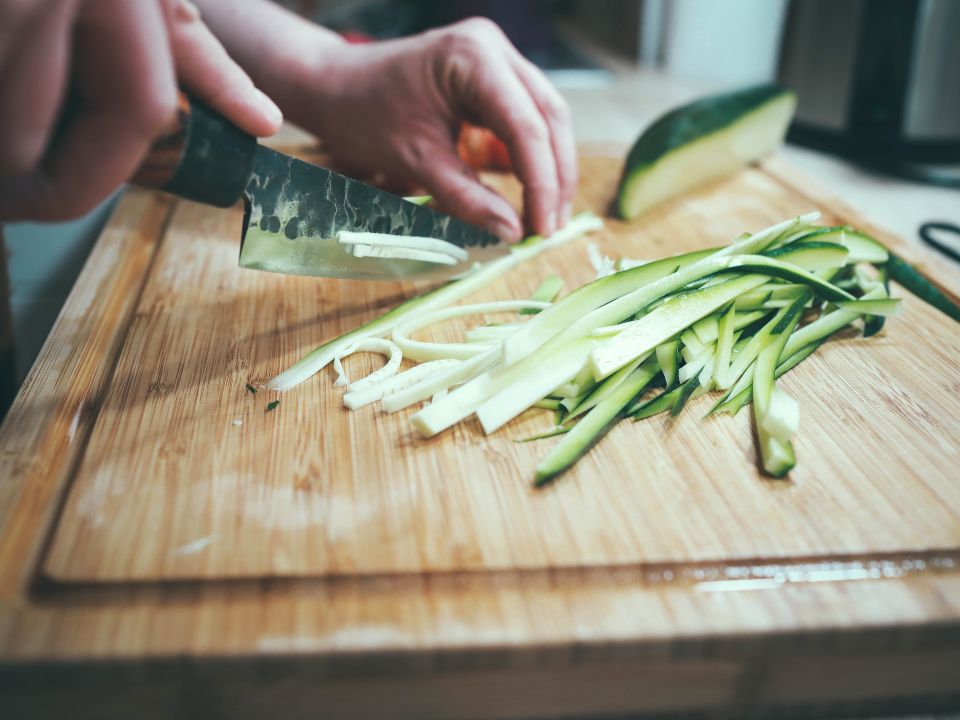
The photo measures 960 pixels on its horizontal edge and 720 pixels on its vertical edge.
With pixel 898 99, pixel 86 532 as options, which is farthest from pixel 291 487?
pixel 898 99

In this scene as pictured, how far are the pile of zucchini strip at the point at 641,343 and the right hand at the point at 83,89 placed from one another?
0.42 m

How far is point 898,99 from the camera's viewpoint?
2133mm

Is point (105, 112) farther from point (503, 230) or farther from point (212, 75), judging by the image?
point (503, 230)

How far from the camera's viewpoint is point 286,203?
121 centimetres

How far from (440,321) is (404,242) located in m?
0.15

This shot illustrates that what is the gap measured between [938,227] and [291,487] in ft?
5.07

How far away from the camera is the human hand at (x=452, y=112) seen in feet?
5.22

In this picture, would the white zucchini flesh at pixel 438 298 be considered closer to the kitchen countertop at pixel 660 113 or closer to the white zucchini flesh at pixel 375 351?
the white zucchini flesh at pixel 375 351

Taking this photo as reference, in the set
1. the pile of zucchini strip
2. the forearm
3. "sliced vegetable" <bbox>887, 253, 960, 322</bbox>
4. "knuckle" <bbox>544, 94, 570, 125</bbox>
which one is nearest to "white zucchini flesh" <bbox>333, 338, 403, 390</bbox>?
the pile of zucchini strip

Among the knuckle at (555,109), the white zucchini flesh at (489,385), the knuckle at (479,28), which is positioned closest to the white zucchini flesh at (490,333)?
the white zucchini flesh at (489,385)

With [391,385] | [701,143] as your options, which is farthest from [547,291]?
[701,143]

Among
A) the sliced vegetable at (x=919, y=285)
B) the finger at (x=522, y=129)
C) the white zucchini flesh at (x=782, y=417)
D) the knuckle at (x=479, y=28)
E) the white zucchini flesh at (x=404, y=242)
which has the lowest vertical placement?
the white zucchini flesh at (x=782, y=417)

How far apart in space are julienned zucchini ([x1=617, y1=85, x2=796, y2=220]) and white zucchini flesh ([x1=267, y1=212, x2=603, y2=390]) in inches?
5.6

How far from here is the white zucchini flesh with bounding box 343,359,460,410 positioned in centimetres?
115
